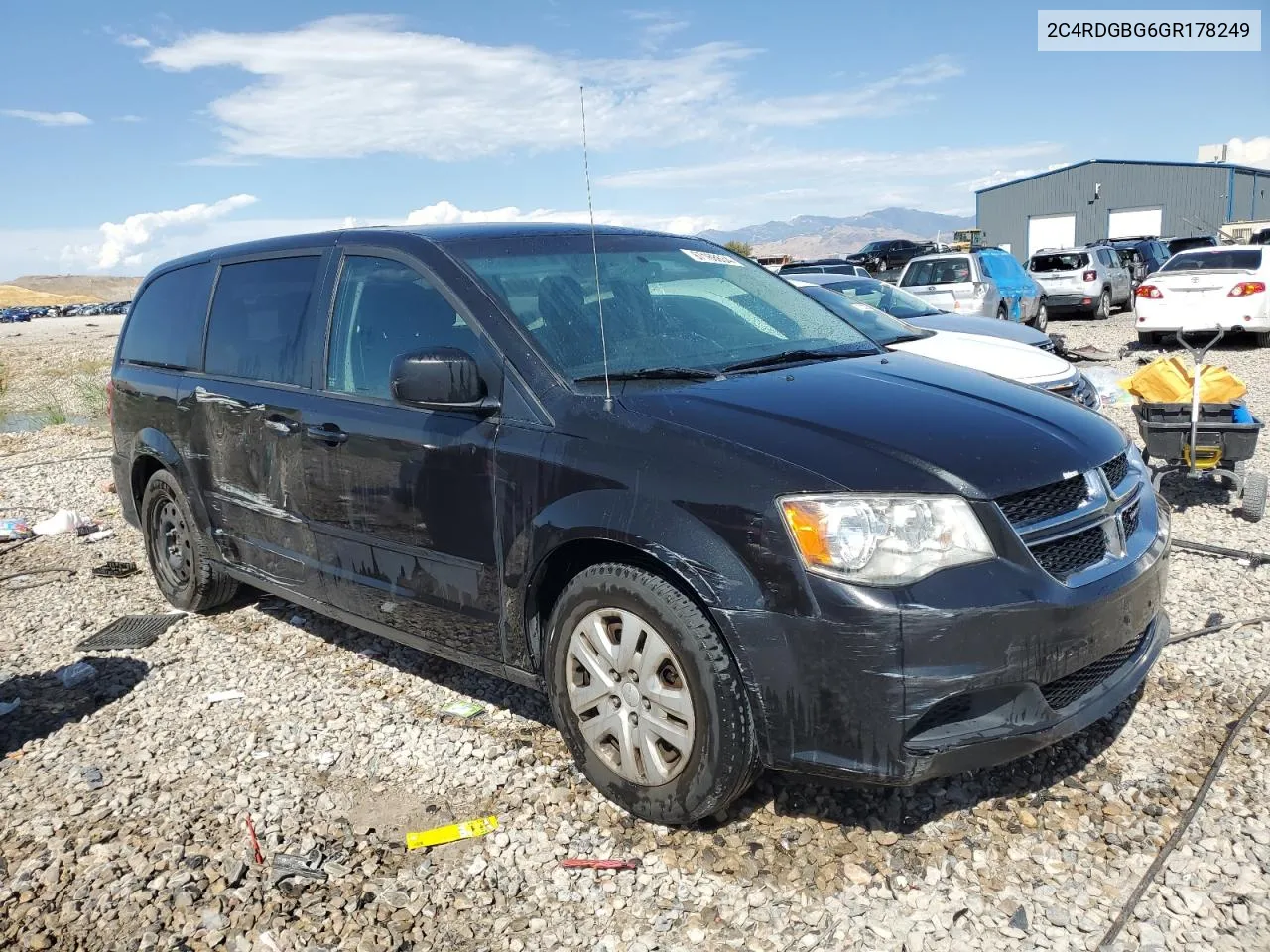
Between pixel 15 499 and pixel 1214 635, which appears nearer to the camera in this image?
pixel 1214 635

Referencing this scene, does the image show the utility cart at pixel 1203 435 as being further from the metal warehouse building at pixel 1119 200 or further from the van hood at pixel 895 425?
the metal warehouse building at pixel 1119 200

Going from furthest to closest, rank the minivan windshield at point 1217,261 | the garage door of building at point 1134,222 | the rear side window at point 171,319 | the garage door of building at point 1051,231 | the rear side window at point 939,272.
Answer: the garage door of building at point 1051,231, the garage door of building at point 1134,222, the rear side window at point 939,272, the minivan windshield at point 1217,261, the rear side window at point 171,319

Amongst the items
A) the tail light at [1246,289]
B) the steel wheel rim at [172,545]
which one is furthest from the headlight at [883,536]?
the tail light at [1246,289]

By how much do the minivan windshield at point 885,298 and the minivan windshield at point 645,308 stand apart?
19.9 feet

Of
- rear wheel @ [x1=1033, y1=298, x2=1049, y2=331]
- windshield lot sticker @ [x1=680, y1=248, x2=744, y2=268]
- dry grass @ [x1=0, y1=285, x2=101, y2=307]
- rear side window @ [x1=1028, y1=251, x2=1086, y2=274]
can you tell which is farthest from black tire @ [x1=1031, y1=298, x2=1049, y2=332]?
dry grass @ [x1=0, y1=285, x2=101, y2=307]

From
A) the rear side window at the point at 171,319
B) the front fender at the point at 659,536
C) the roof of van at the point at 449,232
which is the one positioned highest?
the roof of van at the point at 449,232

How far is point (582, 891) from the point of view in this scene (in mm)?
2973

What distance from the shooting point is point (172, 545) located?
582cm

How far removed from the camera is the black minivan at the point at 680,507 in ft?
8.93

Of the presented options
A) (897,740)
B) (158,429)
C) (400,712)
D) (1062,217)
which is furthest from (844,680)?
(1062,217)

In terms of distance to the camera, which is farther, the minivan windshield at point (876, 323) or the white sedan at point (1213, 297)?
the white sedan at point (1213, 297)

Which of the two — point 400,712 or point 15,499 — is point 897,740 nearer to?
point 400,712

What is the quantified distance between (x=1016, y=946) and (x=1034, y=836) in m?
0.52

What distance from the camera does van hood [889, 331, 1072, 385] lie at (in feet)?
24.9
